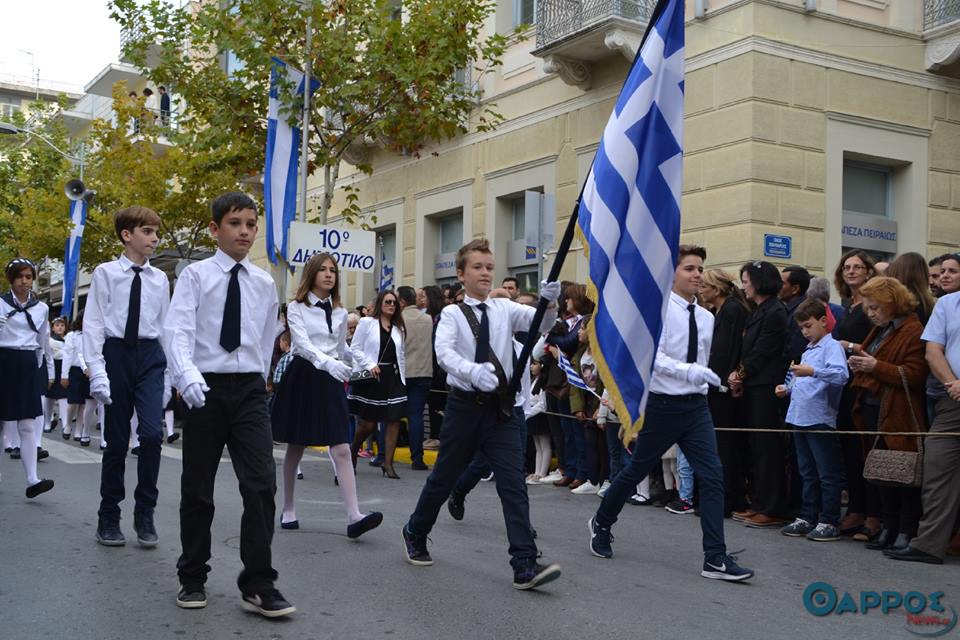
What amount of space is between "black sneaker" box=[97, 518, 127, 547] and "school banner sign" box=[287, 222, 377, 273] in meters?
7.98

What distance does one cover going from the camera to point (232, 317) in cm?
545

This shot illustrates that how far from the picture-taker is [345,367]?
767 cm

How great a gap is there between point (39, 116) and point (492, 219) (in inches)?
1390

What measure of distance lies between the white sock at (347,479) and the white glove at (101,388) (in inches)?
67.9

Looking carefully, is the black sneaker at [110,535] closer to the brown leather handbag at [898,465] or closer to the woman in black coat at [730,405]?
the woman in black coat at [730,405]

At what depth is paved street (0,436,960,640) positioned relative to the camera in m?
5.08

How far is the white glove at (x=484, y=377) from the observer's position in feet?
19.3

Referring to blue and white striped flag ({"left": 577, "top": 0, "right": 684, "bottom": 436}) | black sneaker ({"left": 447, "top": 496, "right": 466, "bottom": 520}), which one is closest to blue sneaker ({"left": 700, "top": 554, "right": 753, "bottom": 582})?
blue and white striped flag ({"left": 577, "top": 0, "right": 684, "bottom": 436})

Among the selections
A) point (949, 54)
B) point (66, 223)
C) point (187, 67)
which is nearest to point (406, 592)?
point (949, 54)

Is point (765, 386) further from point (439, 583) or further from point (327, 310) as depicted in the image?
point (439, 583)

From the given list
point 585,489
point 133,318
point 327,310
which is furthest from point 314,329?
point 585,489

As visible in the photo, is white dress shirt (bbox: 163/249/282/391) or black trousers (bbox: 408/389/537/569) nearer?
white dress shirt (bbox: 163/249/282/391)

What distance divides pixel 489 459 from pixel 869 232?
10882 millimetres

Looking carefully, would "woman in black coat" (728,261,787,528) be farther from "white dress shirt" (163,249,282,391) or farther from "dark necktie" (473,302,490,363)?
"white dress shirt" (163,249,282,391)
